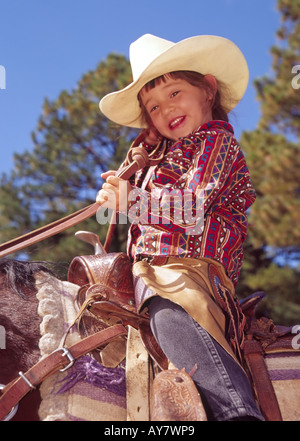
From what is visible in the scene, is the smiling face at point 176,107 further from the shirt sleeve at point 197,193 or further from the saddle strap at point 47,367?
the saddle strap at point 47,367

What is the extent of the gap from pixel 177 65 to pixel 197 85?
176mm

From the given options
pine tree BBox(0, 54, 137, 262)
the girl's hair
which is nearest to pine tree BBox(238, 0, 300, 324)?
pine tree BBox(0, 54, 137, 262)

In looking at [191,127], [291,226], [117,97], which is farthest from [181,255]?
[291,226]

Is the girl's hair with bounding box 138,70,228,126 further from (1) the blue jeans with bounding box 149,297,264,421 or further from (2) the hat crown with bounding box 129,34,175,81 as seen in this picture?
(1) the blue jeans with bounding box 149,297,264,421

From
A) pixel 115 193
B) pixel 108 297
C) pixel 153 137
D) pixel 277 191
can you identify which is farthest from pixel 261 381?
pixel 277 191

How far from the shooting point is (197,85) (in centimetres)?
293

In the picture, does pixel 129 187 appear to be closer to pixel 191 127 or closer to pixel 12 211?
pixel 191 127

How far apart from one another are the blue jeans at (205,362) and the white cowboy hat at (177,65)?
1.35m

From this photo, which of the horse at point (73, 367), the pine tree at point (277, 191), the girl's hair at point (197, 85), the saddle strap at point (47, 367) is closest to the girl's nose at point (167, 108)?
the girl's hair at point (197, 85)

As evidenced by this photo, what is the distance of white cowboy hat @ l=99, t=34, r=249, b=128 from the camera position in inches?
109

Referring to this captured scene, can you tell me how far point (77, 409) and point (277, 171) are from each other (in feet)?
38.5

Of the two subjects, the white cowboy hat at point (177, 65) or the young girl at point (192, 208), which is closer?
the young girl at point (192, 208)

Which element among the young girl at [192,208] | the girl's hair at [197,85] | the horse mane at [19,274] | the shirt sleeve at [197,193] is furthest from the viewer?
the girl's hair at [197,85]

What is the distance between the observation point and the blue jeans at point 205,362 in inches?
75.4
